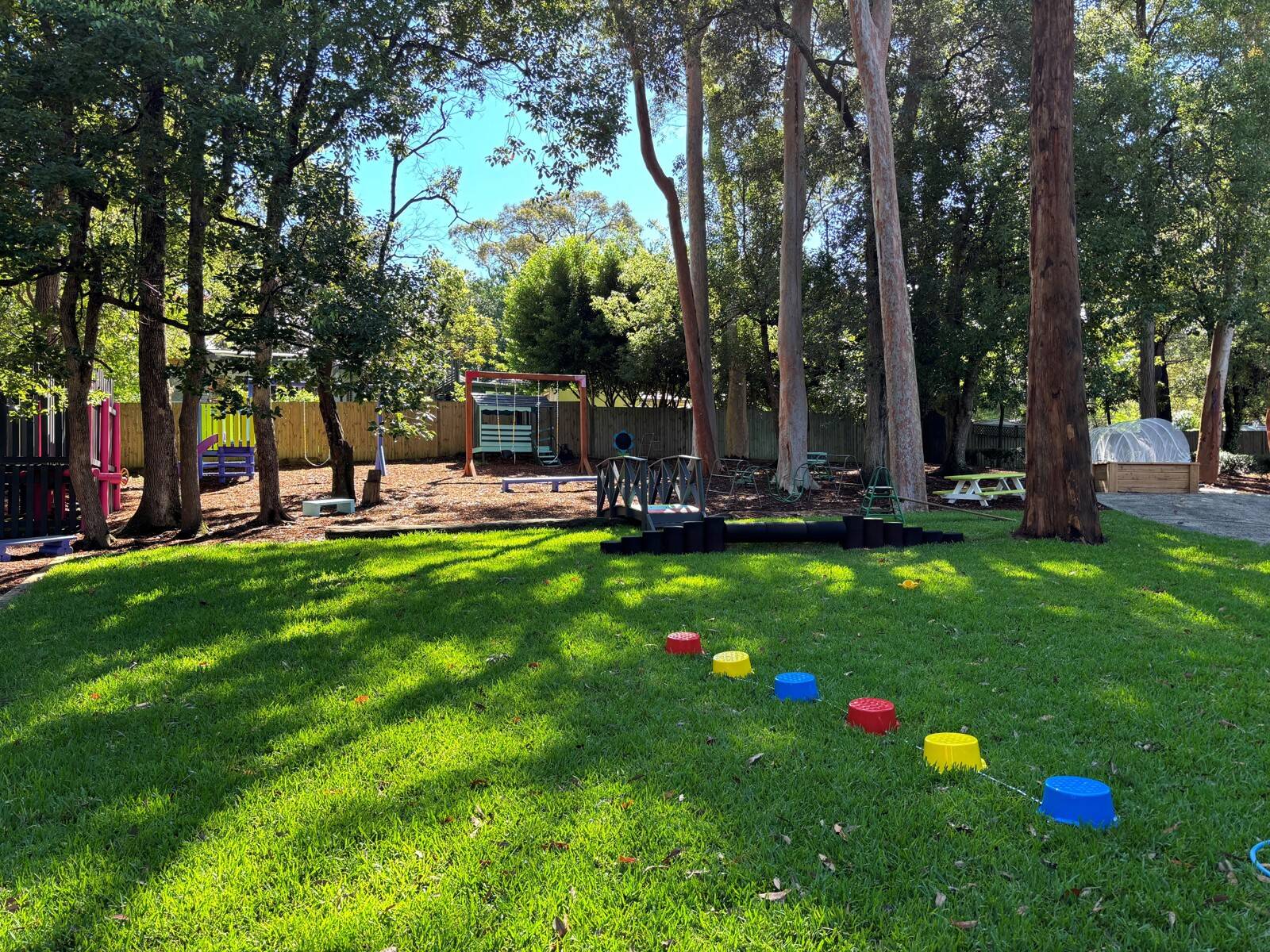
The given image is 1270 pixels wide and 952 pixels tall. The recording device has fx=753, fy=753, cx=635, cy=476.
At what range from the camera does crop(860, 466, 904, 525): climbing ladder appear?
31.3 feet

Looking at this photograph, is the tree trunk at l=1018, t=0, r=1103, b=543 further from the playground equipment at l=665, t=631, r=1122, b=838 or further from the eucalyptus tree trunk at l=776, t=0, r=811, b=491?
the eucalyptus tree trunk at l=776, t=0, r=811, b=491

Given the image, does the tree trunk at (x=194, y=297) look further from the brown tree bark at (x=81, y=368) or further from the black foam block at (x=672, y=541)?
the black foam block at (x=672, y=541)

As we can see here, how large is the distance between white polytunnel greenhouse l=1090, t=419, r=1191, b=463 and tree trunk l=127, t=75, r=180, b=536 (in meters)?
16.2

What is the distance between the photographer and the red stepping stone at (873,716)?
3.23 m

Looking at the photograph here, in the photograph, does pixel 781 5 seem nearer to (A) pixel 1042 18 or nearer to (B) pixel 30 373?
(A) pixel 1042 18

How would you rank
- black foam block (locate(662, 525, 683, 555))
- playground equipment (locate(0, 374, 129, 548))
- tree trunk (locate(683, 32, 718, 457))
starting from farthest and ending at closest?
tree trunk (locate(683, 32, 718, 457)) < playground equipment (locate(0, 374, 129, 548)) < black foam block (locate(662, 525, 683, 555))

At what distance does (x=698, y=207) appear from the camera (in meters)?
15.5

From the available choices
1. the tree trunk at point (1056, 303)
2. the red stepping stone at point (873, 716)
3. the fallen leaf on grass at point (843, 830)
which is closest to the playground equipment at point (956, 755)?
the red stepping stone at point (873, 716)

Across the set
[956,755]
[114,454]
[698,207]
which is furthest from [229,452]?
[956,755]

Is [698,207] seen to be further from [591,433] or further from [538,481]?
[591,433]

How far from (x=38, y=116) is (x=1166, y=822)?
8.64 meters

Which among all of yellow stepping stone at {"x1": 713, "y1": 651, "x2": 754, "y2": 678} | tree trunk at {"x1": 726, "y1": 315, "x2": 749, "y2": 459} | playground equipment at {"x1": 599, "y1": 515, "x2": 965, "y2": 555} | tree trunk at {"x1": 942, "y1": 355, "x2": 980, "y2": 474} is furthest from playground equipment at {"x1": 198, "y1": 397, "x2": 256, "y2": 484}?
tree trunk at {"x1": 942, "y1": 355, "x2": 980, "y2": 474}

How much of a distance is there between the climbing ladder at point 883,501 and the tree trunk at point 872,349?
7.96 ft

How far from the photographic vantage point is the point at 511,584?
6.23m
